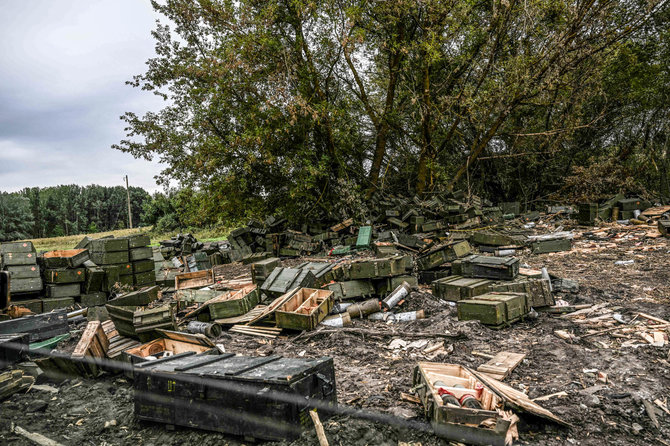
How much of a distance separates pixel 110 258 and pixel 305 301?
22.0ft

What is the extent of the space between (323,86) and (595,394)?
17197mm

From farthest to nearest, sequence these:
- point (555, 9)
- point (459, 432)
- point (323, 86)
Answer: point (323, 86) < point (555, 9) < point (459, 432)

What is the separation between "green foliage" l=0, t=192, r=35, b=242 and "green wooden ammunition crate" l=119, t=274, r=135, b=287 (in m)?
64.0

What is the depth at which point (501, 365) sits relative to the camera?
525cm

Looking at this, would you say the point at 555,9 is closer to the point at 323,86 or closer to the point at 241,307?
the point at 323,86

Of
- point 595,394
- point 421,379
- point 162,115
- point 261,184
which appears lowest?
point 595,394

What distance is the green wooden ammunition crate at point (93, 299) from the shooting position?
1058cm

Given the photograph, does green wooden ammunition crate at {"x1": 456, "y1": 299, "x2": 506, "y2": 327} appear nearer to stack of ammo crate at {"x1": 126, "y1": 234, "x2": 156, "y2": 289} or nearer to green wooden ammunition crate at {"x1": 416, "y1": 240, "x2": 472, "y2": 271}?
green wooden ammunition crate at {"x1": 416, "y1": 240, "x2": 472, "y2": 271}

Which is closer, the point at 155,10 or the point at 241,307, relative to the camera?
the point at 241,307

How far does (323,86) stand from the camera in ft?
62.3

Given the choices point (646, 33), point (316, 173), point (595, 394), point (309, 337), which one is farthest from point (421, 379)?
point (646, 33)

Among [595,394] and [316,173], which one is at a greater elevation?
[316,173]

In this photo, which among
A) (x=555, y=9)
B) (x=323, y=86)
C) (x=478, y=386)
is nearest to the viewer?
(x=478, y=386)

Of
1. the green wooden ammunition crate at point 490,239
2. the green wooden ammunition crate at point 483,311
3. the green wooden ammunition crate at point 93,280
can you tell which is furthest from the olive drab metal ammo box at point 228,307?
the green wooden ammunition crate at point 490,239
